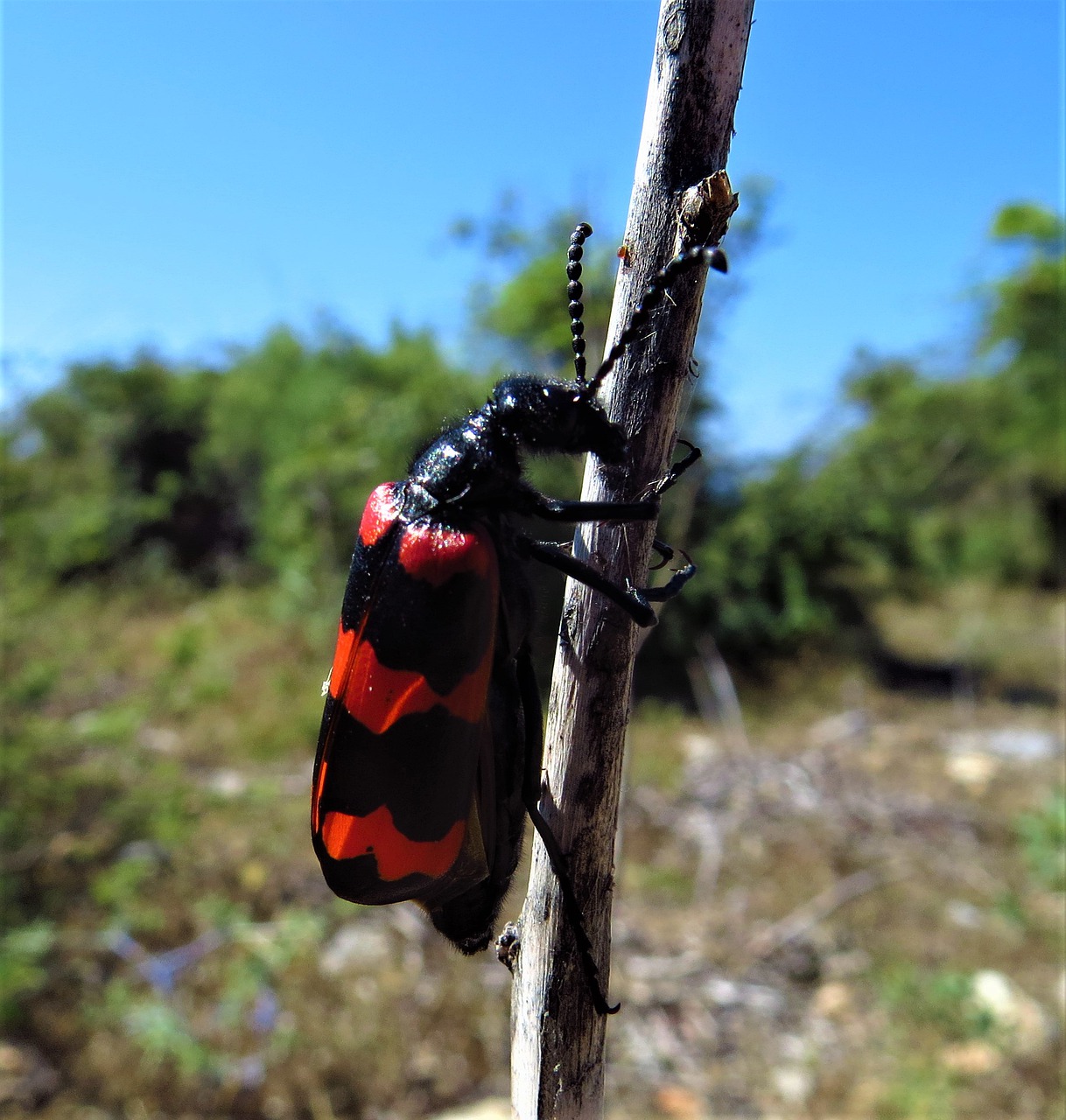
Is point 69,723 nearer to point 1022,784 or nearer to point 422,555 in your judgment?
point 422,555

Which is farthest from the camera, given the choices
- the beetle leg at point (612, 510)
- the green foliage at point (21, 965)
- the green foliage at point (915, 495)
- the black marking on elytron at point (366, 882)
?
the green foliage at point (915, 495)

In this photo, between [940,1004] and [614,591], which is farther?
[940,1004]

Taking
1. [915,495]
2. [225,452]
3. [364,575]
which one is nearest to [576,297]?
[364,575]

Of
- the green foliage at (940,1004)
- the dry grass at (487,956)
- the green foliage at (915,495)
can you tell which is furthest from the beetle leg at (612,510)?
the green foliage at (915,495)

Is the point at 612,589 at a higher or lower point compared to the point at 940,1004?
higher

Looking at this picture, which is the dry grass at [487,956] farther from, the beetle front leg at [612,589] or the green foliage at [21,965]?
the beetle front leg at [612,589]

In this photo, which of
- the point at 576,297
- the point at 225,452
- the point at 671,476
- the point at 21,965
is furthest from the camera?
Result: the point at 225,452

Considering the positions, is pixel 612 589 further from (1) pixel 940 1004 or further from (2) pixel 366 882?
(1) pixel 940 1004
